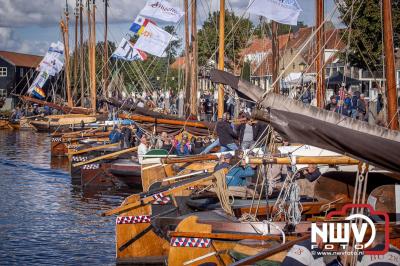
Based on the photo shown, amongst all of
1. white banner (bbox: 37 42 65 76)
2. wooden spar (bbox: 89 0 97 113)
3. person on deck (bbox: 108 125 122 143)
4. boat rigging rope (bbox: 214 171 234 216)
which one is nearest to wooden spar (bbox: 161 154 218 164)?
boat rigging rope (bbox: 214 171 234 216)

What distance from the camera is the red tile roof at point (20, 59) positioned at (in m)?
108

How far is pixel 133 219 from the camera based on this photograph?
711 inches

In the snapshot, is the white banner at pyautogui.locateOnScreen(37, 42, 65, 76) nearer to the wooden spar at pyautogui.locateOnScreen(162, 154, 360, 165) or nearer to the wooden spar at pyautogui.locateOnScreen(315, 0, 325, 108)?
the wooden spar at pyautogui.locateOnScreen(315, 0, 325, 108)

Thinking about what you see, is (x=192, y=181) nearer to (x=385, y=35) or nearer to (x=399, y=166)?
(x=385, y=35)

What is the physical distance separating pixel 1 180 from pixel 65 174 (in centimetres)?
338

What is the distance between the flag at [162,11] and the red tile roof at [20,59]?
2960 inches

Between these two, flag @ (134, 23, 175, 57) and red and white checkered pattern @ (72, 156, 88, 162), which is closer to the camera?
red and white checkered pattern @ (72, 156, 88, 162)

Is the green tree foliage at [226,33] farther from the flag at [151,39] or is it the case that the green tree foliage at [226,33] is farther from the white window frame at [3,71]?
the white window frame at [3,71]

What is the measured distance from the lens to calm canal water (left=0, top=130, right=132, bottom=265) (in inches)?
770

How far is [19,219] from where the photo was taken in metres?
24.8

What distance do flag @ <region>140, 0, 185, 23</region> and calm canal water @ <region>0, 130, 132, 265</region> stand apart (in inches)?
325

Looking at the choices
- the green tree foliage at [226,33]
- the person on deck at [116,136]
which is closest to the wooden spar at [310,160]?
the person on deck at [116,136]

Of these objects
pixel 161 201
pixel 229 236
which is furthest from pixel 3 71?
pixel 229 236

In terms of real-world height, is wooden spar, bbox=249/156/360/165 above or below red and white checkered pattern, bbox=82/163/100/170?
above
